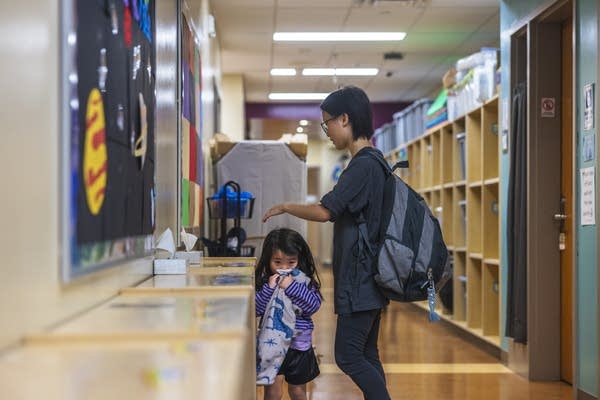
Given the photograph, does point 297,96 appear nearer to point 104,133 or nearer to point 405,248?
point 405,248

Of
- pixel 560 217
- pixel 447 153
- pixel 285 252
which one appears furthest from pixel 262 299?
pixel 447 153

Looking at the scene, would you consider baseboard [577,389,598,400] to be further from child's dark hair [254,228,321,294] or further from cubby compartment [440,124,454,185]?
cubby compartment [440,124,454,185]

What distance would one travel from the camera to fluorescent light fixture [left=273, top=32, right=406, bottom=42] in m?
8.09

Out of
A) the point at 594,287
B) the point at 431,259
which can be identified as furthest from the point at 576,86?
the point at 431,259

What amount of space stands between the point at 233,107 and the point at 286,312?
7.49 m

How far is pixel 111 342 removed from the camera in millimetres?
1479

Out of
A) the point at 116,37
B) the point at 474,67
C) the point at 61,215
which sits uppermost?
the point at 474,67

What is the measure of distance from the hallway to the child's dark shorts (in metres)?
1.23

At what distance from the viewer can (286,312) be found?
3.07 meters

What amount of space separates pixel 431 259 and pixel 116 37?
1401 millimetres

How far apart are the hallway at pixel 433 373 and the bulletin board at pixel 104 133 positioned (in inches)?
88.1

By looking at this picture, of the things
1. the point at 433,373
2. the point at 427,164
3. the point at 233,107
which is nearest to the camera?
the point at 433,373

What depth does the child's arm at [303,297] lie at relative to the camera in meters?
3.08

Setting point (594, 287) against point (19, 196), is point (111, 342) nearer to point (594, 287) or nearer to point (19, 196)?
point (19, 196)
